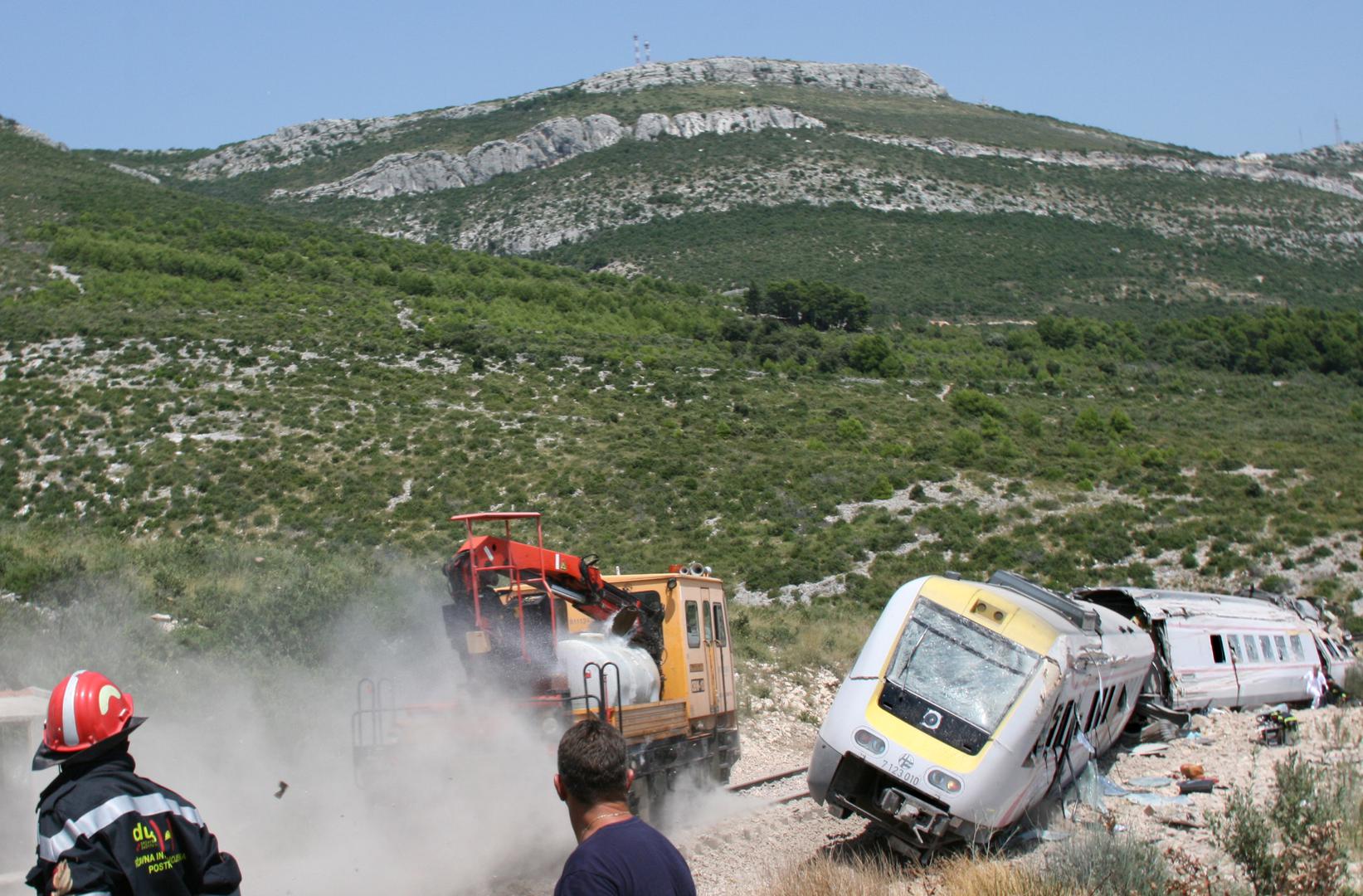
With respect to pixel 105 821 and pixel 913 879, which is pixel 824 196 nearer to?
pixel 913 879

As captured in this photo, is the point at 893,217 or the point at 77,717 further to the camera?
the point at 893,217

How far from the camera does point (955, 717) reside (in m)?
8.91

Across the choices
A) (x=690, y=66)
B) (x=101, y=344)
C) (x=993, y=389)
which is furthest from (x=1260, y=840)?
(x=690, y=66)

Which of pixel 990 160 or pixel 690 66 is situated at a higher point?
pixel 690 66

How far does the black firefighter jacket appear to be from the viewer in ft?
11.8

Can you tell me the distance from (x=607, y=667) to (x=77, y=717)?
7.35m

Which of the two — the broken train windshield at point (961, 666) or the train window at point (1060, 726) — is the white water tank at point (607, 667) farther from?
the train window at point (1060, 726)

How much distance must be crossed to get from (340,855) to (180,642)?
536cm

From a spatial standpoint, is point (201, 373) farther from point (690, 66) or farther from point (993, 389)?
point (690, 66)

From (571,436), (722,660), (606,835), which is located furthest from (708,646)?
(571,436)

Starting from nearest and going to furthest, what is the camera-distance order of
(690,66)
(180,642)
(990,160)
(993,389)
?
(180,642)
(993,389)
(990,160)
(690,66)

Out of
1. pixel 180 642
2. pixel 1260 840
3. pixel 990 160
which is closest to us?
pixel 1260 840

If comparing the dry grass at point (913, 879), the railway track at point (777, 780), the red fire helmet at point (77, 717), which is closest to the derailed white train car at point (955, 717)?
the dry grass at point (913, 879)

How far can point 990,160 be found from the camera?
111875 mm
